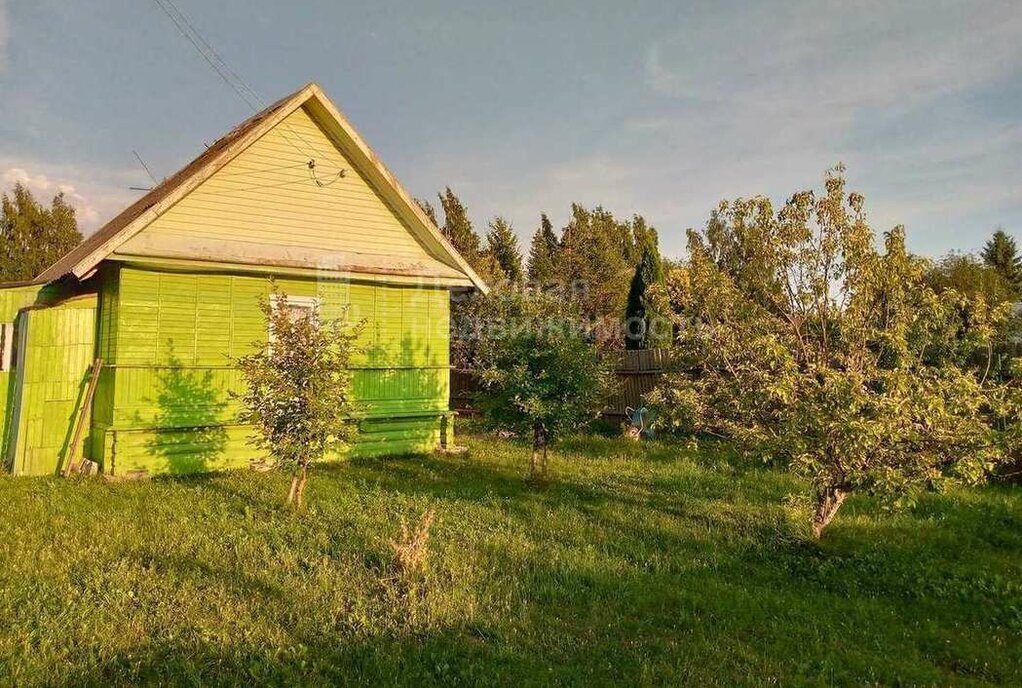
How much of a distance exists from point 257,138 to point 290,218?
1.58 meters

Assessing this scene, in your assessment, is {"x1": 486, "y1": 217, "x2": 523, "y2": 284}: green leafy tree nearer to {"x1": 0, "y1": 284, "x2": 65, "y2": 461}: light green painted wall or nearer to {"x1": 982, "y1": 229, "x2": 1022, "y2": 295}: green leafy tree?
{"x1": 0, "y1": 284, "x2": 65, "y2": 461}: light green painted wall

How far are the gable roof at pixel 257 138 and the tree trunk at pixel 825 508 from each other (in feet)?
26.7

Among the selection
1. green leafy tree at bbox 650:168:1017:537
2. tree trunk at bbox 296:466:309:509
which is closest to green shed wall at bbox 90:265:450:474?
tree trunk at bbox 296:466:309:509

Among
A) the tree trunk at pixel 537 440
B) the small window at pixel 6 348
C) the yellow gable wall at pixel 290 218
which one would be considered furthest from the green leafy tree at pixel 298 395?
the small window at pixel 6 348

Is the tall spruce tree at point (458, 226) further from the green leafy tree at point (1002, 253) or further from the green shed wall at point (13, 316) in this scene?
the green leafy tree at point (1002, 253)

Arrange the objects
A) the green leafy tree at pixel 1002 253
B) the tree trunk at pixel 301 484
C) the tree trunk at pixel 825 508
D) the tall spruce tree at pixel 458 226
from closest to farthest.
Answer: the tree trunk at pixel 825 508
the tree trunk at pixel 301 484
the tall spruce tree at pixel 458 226
the green leafy tree at pixel 1002 253

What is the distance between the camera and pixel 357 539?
7.05 metres

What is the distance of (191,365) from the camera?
1101 cm

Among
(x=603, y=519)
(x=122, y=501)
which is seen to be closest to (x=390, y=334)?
(x=122, y=501)

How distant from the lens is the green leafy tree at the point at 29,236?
35281 millimetres

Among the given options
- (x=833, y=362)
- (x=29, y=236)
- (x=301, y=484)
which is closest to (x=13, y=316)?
(x=301, y=484)

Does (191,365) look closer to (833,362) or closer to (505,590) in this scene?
(505,590)

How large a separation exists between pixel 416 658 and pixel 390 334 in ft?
30.0

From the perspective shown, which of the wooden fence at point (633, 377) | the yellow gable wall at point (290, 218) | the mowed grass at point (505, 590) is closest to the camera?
the mowed grass at point (505, 590)
